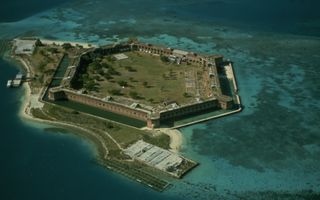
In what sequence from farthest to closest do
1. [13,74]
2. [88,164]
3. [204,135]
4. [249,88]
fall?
1. [13,74]
2. [249,88]
3. [204,135]
4. [88,164]

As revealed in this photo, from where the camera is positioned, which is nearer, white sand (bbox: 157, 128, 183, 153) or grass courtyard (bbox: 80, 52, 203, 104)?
white sand (bbox: 157, 128, 183, 153)

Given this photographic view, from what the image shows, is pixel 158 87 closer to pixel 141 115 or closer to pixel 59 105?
pixel 141 115

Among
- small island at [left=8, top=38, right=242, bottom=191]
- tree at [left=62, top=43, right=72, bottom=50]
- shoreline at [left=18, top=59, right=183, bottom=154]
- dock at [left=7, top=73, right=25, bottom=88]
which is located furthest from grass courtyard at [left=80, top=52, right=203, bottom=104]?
dock at [left=7, top=73, right=25, bottom=88]

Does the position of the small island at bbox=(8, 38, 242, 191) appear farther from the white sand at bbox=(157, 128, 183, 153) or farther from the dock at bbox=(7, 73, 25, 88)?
the dock at bbox=(7, 73, 25, 88)

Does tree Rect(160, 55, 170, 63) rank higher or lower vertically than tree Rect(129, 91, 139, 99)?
higher

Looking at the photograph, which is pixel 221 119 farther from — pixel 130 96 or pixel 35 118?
pixel 35 118

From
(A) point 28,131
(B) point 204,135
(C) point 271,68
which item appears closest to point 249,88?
(C) point 271,68
